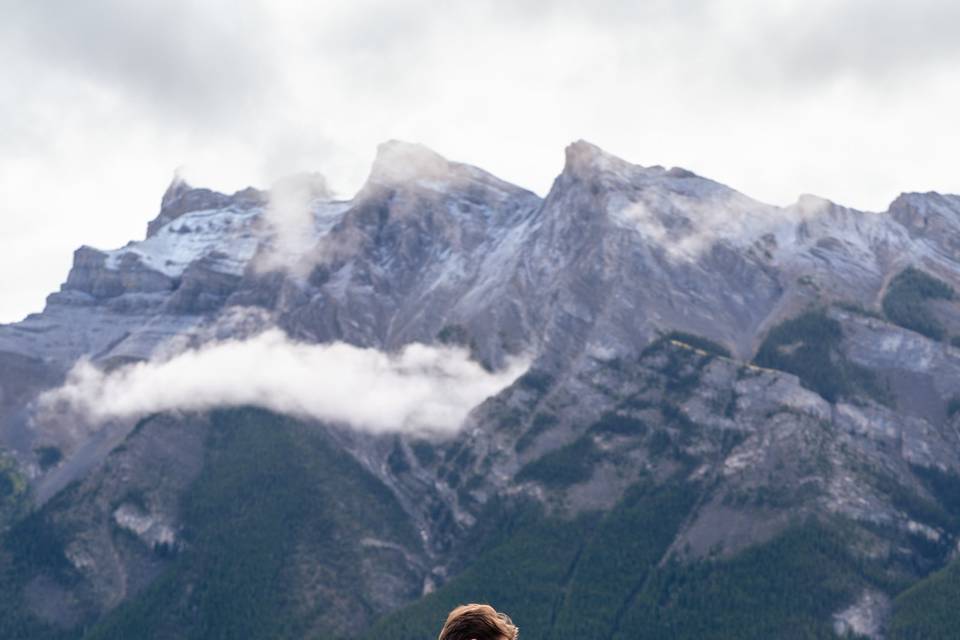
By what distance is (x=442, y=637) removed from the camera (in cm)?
2183

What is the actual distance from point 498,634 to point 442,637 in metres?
0.79

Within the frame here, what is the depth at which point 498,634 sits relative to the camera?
2170 centimetres

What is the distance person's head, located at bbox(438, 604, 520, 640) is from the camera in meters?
21.7

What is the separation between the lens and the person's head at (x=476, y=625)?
2166 centimetres

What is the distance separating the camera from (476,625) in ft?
71.4
